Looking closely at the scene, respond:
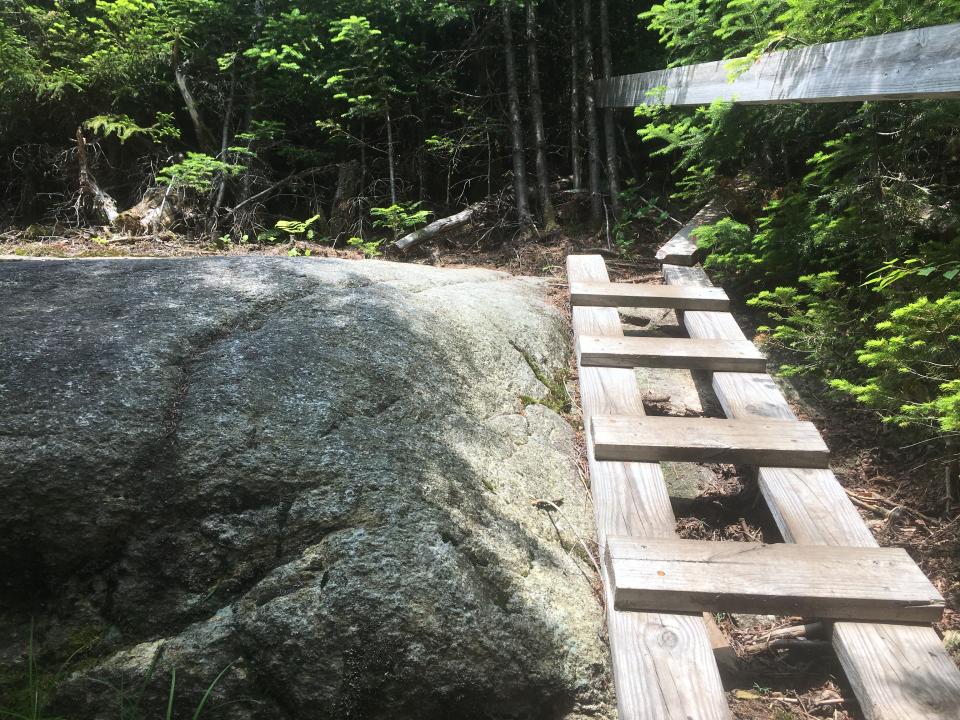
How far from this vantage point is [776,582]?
1963mm

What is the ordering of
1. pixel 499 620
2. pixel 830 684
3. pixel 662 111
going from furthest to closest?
pixel 662 111 < pixel 830 684 < pixel 499 620

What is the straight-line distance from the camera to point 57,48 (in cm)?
707

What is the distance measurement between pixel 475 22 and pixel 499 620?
7.32 meters

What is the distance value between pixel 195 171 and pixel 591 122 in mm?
4332

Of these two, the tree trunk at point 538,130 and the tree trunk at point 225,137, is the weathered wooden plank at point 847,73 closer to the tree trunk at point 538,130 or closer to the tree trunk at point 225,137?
the tree trunk at point 538,130

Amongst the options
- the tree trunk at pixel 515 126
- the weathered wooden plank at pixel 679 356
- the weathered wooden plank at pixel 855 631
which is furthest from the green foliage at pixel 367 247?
the weathered wooden plank at pixel 855 631

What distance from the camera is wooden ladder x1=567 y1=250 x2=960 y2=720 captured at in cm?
175

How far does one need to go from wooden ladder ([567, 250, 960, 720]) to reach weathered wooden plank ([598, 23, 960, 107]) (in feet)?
4.89

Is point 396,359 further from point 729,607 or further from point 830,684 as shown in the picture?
point 830,684

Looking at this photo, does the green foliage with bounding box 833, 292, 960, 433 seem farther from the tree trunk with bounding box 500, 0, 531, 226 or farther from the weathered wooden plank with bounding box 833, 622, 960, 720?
the tree trunk with bounding box 500, 0, 531, 226

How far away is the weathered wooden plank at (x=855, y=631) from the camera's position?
1.70m

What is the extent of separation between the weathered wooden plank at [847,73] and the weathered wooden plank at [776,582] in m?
1.97

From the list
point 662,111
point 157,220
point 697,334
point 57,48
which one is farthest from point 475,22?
point 697,334

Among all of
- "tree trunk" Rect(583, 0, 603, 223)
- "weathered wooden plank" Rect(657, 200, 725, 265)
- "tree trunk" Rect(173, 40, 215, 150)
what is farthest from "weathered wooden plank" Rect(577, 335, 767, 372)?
"tree trunk" Rect(173, 40, 215, 150)
